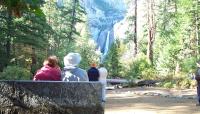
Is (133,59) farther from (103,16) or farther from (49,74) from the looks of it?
(103,16)

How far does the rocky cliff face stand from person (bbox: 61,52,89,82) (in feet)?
410

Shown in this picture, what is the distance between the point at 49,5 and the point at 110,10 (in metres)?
123

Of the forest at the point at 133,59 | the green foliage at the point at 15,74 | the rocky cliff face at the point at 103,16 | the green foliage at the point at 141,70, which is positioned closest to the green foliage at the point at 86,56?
the forest at the point at 133,59

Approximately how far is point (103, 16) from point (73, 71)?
167136mm

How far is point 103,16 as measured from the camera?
568ft

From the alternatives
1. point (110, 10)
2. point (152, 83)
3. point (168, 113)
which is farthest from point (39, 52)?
point (110, 10)

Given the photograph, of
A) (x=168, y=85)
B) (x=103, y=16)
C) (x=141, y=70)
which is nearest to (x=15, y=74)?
(x=168, y=85)

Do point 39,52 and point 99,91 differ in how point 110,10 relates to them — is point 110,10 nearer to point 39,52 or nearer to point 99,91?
point 39,52

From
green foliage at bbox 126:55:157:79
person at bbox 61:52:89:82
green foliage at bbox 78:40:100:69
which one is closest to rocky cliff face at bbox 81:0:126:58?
green foliage at bbox 78:40:100:69

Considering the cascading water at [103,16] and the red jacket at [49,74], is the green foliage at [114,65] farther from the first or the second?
the cascading water at [103,16]

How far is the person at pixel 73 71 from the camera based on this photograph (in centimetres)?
657

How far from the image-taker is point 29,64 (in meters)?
31.3

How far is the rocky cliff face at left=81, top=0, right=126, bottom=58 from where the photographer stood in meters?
144

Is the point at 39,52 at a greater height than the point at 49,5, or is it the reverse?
the point at 49,5
